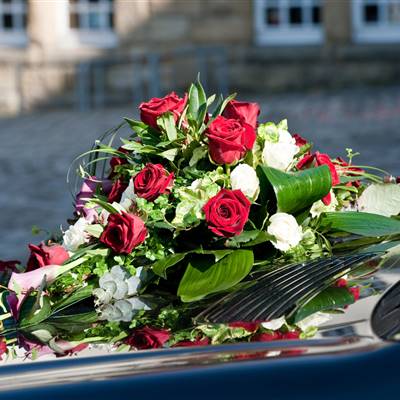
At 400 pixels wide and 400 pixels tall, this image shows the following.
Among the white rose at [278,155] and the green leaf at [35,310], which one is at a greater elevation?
the white rose at [278,155]

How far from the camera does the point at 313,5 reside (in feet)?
53.8

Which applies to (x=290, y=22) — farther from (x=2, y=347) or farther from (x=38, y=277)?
(x=2, y=347)

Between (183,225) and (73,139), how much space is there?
34.0ft

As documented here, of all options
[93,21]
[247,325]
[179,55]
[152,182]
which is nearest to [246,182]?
[152,182]

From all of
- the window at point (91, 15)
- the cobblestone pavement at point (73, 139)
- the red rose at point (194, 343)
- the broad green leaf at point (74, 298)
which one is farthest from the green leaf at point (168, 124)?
the window at point (91, 15)

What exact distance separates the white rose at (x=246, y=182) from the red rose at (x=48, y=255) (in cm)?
41

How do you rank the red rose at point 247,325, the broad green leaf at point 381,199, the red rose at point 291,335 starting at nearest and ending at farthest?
the red rose at point 291,335
the red rose at point 247,325
the broad green leaf at point 381,199

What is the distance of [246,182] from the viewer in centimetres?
241

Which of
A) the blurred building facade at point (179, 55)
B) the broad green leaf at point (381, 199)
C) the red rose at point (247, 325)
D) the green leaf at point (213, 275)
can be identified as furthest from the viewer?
the blurred building facade at point (179, 55)

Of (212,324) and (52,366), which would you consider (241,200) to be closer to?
(212,324)

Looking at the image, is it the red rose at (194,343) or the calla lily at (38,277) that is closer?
the red rose at (194,343)

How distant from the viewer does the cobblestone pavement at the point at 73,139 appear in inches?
329

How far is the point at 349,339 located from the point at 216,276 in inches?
22.1

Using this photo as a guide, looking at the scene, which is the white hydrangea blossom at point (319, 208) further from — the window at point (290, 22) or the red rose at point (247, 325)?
the window at point (290, 22)
